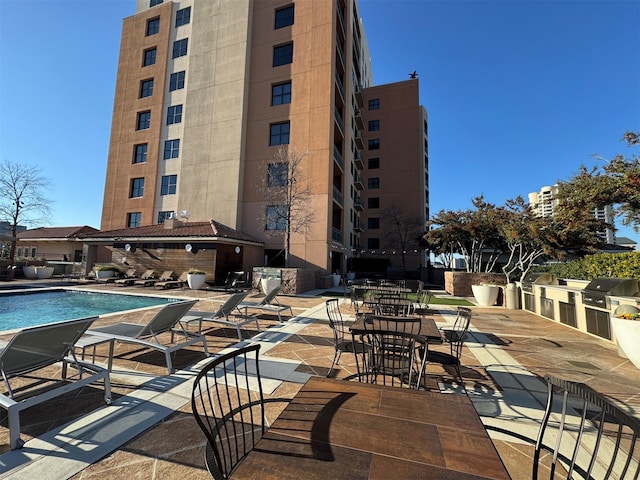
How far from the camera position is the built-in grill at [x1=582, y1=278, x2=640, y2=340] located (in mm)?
6418

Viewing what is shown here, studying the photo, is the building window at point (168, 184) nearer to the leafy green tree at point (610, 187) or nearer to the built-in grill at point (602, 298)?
the leafy green tree at point (610, 187)

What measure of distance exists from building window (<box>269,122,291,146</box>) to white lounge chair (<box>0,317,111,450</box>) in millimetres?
19457

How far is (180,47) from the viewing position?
2452cm

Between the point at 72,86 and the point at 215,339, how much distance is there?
2534 centimetres

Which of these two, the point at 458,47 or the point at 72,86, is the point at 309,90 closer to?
the point at 458,47

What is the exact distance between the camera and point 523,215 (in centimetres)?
1233

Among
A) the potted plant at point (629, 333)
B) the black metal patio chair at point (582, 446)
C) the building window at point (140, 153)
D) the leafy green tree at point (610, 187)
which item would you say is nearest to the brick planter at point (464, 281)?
the leafy green tree at point (610, 187)


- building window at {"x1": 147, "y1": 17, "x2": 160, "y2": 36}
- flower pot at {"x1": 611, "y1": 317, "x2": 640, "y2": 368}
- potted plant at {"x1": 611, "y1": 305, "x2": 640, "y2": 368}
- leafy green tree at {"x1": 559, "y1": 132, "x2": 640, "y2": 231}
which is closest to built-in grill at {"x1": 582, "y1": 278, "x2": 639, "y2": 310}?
potted plant at {"x1": 611, "y1": 305, "x2": 640, "y2": 368}

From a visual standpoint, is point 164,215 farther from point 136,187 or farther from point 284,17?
point 284,17

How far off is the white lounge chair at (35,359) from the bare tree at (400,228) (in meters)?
33.4

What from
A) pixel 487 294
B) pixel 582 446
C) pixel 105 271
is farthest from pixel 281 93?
pixel 582 446

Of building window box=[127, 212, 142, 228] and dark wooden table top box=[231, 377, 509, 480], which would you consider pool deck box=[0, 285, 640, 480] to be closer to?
dark wooden table top box=[231, 377, 509, 480]

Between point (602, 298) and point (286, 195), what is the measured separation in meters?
16.3

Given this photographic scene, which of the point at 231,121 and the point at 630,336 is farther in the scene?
the point at 231,121
